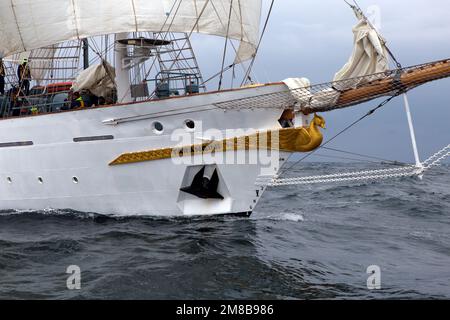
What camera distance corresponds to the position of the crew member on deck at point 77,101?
1441 centimetres

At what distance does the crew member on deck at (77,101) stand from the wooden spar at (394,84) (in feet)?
17.3

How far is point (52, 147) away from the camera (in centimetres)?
1398

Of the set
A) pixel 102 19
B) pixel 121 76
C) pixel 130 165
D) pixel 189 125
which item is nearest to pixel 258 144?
pixel 189 125

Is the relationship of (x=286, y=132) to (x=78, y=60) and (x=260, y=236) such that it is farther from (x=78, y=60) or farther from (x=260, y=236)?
(x=78, y=60)

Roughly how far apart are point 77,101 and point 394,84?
712 centimetres

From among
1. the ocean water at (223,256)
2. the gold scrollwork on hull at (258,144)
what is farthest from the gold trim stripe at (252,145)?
the ocean water at (223,256)

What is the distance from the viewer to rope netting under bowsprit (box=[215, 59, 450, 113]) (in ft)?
36.7

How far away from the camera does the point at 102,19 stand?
13.9m

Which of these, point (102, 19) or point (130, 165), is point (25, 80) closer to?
point (102, 19)

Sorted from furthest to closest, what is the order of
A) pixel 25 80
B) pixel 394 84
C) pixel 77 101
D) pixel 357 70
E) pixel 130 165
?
pixel 25 80 → pixel 77 101 → pixel 130 165 → pixel 357 70 → pixel 394 84

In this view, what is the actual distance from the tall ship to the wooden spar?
0.02m

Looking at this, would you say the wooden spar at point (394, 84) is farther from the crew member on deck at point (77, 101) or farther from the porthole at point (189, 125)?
the crew member on deck at point (77, 101)

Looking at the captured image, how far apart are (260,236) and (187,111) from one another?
9.41 feet

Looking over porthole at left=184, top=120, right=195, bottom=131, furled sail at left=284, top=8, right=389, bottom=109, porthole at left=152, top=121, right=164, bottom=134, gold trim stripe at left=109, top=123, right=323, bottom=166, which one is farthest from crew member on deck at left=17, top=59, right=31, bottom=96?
furled sail at left=284, top=8, right=389, bottom=109
